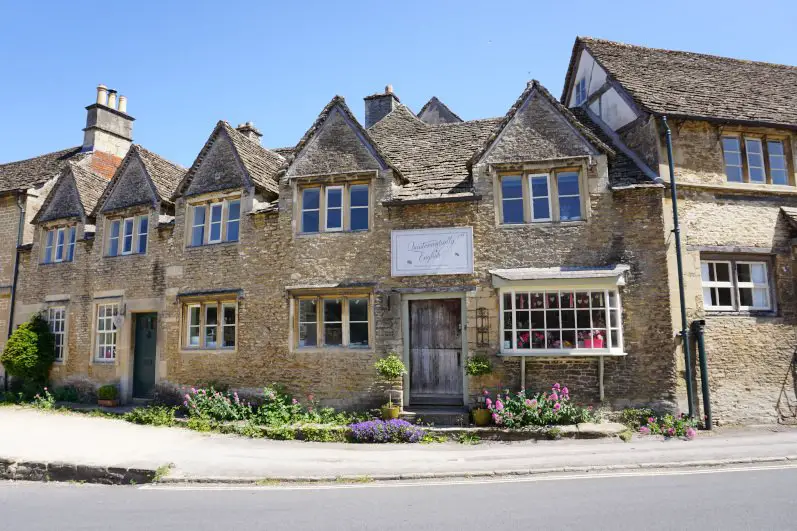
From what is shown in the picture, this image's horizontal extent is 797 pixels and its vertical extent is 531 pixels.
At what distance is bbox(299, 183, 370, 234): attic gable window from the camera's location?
12.8 m

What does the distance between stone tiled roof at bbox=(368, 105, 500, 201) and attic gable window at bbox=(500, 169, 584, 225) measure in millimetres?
960

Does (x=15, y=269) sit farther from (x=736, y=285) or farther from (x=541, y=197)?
(x=736, y=285)

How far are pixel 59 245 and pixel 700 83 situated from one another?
2016 cm

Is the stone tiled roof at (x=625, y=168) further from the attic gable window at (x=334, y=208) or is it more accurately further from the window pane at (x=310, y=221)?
the window pane at (x=310, y=221)

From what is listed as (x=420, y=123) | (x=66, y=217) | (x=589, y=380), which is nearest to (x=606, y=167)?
(x=589, y=380)

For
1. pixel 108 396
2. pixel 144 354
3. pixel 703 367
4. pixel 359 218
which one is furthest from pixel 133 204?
pixel 703 367

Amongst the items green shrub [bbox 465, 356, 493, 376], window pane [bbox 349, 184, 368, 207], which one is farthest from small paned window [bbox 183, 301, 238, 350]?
green shrub [bbox 465, 356, 493, 376]

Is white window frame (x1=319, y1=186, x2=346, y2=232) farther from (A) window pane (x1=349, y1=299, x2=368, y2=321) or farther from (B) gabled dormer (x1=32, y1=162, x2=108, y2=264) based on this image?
(B) gabled dormer (x1=32, y1=162, x2=108, y2=264)

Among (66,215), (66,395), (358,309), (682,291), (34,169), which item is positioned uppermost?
(34,169)

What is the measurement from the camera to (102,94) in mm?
20344

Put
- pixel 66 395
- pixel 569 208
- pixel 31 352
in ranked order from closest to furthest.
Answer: pixel 569 208 < pixel 66 395 < pixel 31 352

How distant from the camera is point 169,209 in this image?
51.3ft

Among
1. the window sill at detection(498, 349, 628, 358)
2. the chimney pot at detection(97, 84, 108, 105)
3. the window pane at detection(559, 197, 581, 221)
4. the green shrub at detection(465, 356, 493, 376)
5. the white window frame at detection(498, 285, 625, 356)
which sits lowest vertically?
the green shrub at detection(465, 356, 493, 376)

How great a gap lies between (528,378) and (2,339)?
17.5m
